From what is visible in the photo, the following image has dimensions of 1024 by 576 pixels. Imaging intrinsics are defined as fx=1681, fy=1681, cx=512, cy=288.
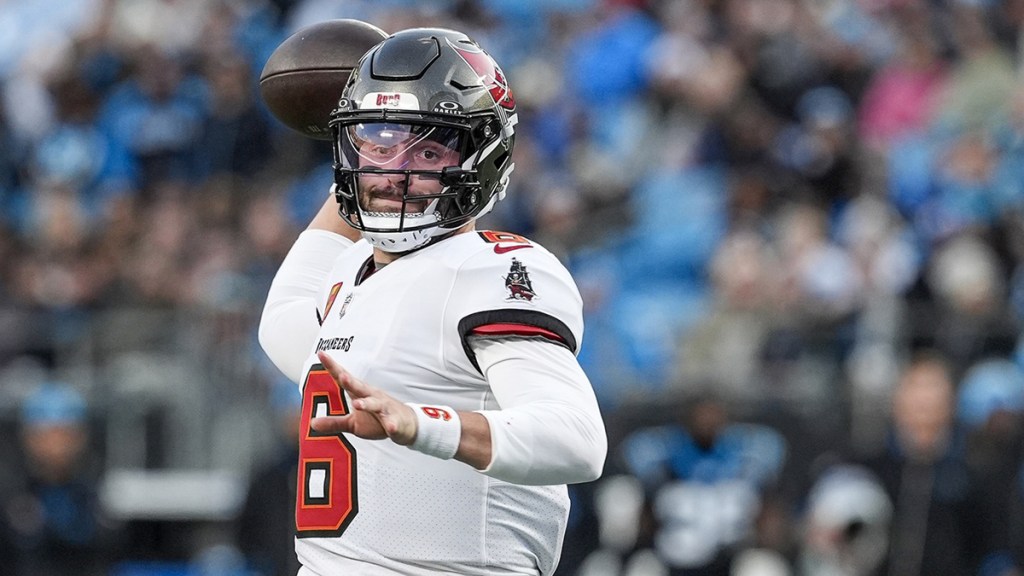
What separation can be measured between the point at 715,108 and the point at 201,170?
141 inches

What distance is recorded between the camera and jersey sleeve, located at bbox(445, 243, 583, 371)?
10.5ft

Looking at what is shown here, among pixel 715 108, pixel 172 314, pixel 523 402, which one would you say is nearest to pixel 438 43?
pixel 523 402

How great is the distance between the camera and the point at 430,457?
3301 millimetres

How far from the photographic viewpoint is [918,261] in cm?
920

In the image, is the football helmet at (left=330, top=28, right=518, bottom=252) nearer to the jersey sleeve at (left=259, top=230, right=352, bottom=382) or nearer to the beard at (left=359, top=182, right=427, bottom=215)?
the beard at (left=359, top=182, right=427, bottom=215)

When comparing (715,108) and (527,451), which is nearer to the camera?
(527,451)

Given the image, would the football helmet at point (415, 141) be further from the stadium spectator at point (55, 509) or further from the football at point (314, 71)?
the stadium spectator at point (55, 509)

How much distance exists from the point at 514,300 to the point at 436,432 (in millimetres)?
408

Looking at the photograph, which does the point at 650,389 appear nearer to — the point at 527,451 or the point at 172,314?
the point at 172,314

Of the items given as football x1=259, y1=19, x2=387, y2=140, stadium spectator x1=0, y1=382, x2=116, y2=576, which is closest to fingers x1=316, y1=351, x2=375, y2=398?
football x1=259, y1=19, x2=387, y2=140

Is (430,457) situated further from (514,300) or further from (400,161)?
(400,161)

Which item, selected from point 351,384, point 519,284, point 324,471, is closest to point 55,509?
point 324,471

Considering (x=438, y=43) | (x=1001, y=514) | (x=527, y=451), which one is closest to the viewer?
(x=527, y=451)

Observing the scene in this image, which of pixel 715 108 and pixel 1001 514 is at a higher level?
pixel 715 108
